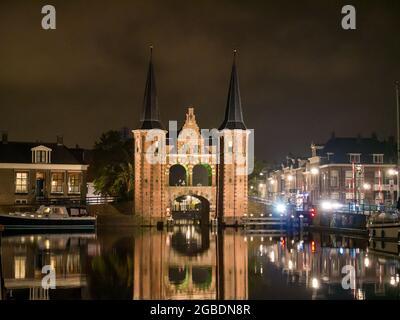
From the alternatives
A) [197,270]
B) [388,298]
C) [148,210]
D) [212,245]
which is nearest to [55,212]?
[148,210]

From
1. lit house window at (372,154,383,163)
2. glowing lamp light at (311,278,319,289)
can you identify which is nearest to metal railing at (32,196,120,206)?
lit house window at (372,154,383,163)

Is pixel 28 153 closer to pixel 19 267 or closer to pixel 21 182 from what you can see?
pixel 21 182

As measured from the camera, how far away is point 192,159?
6856 cm

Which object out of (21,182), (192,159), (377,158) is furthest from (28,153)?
(377,158)

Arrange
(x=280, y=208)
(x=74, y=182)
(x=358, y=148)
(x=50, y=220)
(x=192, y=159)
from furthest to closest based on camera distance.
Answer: (x=358, y=148)
(x=74, y=182)
(x=192, y=159)
(x=280, y=208)
(x=50, y=220)

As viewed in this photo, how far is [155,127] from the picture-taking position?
67188 mm

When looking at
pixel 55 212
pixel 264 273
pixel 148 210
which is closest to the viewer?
pixel 264 273

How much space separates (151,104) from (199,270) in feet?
136

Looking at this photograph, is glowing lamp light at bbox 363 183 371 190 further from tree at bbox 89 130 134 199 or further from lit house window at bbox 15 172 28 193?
lit house window at bbox 15 172 28 193

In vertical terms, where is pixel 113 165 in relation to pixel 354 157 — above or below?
below

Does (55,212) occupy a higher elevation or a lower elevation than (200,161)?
lower
